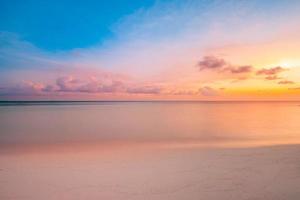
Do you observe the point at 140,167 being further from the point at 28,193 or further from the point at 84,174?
the point at 28,193

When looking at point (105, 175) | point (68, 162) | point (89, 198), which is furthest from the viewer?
point (68, 162)

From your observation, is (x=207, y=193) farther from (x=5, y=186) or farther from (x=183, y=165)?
(x=5, y=186)

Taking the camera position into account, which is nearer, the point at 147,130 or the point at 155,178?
the point at 155,178

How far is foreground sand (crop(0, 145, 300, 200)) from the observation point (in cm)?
466

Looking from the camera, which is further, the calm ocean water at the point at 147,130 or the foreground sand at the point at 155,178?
the calm ocean water at the point at 147,130

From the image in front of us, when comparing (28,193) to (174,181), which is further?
(174,181)

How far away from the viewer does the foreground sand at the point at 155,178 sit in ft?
15.3

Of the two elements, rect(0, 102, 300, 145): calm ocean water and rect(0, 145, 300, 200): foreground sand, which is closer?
rect(0, 145, 300, 200): foreground sand

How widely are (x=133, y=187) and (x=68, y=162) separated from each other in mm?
2921

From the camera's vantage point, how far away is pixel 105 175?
18.9ft

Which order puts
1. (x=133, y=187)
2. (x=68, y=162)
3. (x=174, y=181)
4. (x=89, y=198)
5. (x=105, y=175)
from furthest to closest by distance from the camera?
(x=68, y=162) → (x=105, y=175) → (x=174, y=181) → (x=133, y=187) → (x=89, y=198)

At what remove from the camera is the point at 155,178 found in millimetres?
5547

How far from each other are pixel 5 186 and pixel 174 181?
3389 mm

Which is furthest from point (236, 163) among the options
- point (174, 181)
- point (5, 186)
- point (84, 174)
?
point (5, 186)
